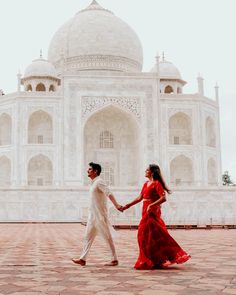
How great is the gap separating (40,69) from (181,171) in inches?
366

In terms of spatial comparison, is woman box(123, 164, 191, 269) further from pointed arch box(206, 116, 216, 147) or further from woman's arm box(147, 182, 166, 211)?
pointed arch box(206, 116, 216, 147)

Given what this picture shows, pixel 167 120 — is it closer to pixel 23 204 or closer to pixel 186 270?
pixel 23 204

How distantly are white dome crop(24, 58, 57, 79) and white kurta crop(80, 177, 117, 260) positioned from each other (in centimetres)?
2283

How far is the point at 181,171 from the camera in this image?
25.7 meters

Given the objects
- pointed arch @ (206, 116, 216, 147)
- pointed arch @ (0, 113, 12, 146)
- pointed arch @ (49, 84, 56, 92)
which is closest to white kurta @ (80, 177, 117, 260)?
pointed arch @ (0, 113, 12, 146)

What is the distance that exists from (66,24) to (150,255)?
2665 centimetres

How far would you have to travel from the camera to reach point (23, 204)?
18781mm


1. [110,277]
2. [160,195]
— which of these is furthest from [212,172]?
[110,277]

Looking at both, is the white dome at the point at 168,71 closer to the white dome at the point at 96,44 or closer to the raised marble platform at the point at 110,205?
the white dome at the point at 96,44

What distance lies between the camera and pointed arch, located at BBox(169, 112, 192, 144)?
2589 cm

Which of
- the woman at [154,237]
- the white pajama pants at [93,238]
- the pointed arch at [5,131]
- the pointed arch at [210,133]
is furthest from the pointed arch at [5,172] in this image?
the woman at [154,237]

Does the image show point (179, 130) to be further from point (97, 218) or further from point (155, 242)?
point (155, 242)

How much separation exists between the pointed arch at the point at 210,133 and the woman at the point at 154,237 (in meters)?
22.0

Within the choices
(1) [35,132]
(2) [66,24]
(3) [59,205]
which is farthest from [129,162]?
(2) [66,24]
